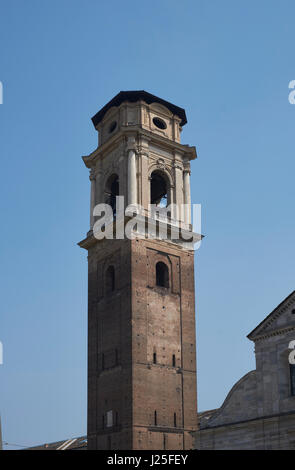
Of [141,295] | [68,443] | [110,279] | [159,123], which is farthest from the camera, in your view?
[68,443]

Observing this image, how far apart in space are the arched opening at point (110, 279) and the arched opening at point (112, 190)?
467cm

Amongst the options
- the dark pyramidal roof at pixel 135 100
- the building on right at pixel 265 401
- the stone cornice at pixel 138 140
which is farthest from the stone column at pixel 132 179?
the building on right at pixel 265 401

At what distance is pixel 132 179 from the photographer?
4438cm

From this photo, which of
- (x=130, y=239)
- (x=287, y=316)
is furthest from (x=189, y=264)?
(x=287, y=316)

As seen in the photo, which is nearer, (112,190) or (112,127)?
(112,190)

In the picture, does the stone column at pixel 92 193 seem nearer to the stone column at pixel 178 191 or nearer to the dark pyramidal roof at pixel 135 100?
the dark pyramidal roof at pixel 135 100

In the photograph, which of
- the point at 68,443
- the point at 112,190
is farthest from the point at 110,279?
the point at 68,443

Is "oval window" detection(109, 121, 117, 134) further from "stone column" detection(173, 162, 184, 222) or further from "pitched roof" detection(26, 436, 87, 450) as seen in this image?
"pitched roof" detection(26, 436, 87, 450)

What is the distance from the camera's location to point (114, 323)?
4238 centimetres

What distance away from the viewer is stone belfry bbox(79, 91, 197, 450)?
130 ft

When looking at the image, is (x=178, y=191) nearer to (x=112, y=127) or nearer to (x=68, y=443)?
(x=112, y=127)

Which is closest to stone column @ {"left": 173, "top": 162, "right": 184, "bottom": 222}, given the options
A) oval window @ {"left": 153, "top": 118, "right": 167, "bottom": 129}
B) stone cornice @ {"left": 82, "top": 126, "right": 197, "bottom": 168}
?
stone cornice @ {"left": 82, "top": 126, "right": 197, "bottom": 168}

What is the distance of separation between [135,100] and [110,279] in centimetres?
1282

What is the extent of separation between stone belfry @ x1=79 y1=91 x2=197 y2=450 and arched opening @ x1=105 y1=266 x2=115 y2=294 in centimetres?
7
